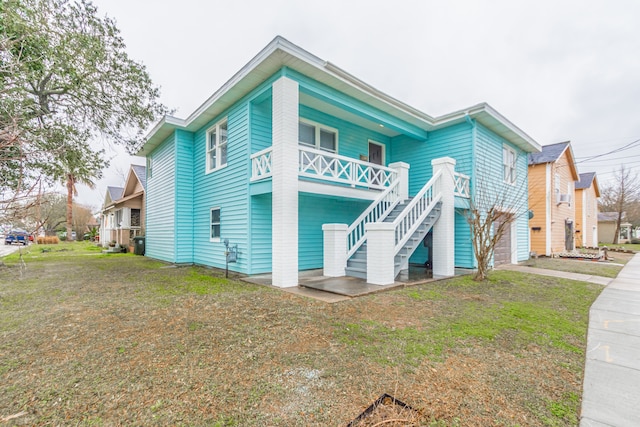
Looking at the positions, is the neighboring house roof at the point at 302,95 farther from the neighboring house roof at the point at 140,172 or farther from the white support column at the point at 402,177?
the neighboring house roof at the point at 140,172

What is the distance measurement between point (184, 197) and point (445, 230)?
9.38m

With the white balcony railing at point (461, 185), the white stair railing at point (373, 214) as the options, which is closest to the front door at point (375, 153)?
the white stair railing at point (373, 214)

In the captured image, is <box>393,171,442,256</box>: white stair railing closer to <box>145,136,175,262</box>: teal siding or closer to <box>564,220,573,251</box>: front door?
<box>145,136,175,262</box>: teal siding

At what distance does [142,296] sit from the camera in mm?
5594

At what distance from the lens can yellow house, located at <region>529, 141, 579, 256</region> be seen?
14852 mm

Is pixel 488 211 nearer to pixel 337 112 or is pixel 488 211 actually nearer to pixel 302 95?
pixel 337 112

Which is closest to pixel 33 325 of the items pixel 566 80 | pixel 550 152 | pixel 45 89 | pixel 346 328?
pixel 346 328

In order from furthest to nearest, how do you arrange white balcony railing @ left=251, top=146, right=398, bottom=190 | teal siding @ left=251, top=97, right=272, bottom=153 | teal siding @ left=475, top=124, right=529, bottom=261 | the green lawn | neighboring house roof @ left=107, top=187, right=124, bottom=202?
neighboring house roof @ left=107, top=187, right=124, bottom=202, teal siding @ left=475, top=124, right=529, bottom=261, teal siding @ left=251, top=97, right=272, bottom=153, white balcony railing @ left=251, top=146, right=398, bottom=190, the green lawn

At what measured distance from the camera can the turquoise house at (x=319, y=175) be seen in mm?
6688

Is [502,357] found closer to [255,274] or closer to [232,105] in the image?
[255,274]

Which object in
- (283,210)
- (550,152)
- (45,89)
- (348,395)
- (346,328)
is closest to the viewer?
(348,395)

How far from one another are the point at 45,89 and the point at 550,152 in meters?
21.8

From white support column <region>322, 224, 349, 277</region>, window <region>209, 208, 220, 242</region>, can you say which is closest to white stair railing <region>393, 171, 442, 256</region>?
white support column <region>322, 224, 349, 277</region>

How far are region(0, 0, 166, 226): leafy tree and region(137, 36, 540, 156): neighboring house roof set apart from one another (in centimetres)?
169
